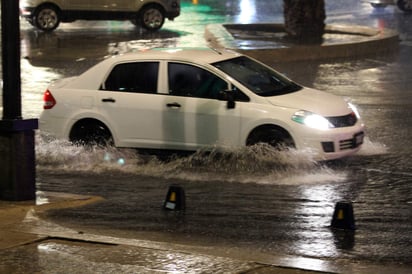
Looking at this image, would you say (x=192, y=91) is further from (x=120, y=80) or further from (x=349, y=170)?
(x=349, y=170)

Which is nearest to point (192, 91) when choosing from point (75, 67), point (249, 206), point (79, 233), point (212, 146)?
point (212, 146)

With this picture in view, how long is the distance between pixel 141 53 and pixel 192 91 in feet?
3.89

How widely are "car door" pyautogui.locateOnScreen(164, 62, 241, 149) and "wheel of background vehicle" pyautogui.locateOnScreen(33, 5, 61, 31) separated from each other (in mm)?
16929

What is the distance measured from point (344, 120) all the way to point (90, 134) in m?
3.69

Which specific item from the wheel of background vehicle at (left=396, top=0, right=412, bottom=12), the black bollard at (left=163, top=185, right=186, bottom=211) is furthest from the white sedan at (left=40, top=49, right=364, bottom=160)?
the wheel of background vehicle at (left=396, top=0, right=412, bottom=12)

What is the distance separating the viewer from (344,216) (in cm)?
822

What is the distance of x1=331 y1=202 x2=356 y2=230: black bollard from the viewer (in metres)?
8.20

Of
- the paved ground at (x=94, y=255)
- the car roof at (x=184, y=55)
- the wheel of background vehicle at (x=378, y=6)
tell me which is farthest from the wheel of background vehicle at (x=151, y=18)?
the paved ground at (x=94, y=255)

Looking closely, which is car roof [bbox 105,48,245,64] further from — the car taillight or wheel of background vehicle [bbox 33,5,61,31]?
wheel of background vehicle [bbox 33,5,61,31]

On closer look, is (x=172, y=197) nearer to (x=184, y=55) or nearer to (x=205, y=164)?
(x=205, y=164)

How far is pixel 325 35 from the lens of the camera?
84.3 feet

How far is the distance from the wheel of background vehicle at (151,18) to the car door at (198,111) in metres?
17.0

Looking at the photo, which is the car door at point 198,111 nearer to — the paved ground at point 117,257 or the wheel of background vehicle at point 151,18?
the paved ground at point 117,257

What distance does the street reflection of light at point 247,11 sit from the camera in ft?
108
